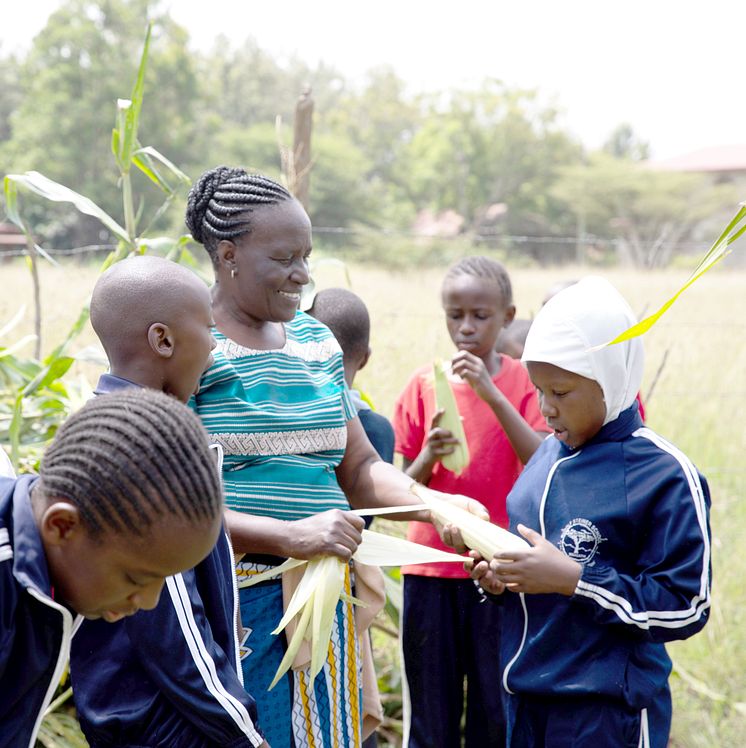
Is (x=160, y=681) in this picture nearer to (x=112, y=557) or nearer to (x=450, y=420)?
(x=112, y=557)

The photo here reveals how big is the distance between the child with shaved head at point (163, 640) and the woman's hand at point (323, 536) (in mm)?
274

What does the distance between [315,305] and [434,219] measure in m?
43.3

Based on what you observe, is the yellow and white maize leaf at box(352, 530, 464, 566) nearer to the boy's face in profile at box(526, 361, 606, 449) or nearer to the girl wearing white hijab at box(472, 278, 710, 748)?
the girl wearing white hijab at box(472, 278, 710, 748)

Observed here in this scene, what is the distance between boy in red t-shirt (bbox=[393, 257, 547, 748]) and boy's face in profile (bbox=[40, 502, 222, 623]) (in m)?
1.76

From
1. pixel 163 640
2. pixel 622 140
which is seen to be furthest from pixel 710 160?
pixel 163 640

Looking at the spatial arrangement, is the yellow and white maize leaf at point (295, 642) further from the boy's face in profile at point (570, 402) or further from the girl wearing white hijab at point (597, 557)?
the boy's face in profile at point (570, 402)

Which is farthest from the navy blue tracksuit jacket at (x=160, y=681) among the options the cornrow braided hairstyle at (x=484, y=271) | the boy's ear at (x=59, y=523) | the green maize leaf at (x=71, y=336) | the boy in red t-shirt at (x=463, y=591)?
the cornrow braided hairstyle at (x=484, y=271)

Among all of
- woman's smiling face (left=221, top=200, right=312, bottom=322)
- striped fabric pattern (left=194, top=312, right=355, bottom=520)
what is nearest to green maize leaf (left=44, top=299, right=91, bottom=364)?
woman's smiling face (left=221, top=200, right=312, bottom=322)

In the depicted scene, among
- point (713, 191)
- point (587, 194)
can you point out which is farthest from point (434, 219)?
point (713, 191)

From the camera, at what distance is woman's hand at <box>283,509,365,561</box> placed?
210 cm

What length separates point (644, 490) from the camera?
225 cm

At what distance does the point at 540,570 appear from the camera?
2.22 m

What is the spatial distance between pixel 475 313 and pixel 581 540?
4.22 ft

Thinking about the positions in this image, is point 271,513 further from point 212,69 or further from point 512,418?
point 212,69
